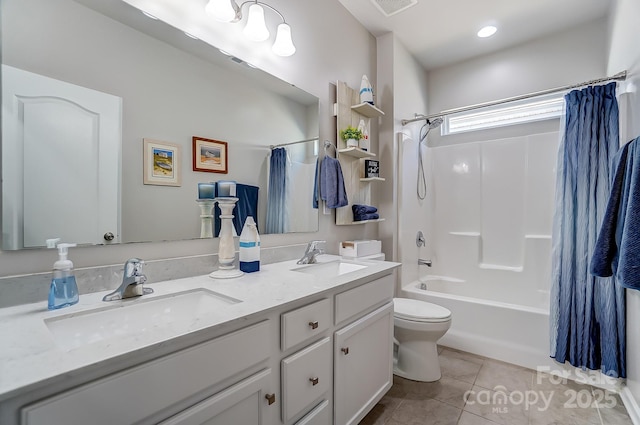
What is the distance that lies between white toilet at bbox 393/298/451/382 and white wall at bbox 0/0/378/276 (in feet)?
2.22

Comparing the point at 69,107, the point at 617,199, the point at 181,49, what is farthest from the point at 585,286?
the point at 69,107

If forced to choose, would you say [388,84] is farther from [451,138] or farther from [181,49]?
[181,49]

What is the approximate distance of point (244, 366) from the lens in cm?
85

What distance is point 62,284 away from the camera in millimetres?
861

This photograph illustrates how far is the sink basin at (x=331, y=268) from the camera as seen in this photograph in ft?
5.32

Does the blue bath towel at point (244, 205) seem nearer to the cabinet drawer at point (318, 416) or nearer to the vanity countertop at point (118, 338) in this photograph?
the vanity countertop at point (118, 338)

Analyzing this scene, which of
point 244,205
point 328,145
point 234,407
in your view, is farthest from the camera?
point 328,145

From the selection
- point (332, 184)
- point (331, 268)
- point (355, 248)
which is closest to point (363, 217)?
point (355, 248)

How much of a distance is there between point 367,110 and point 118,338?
2.12 meters

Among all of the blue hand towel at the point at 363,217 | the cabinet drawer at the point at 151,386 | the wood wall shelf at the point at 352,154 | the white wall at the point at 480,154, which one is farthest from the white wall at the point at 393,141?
the cabinet drawer at the point at 151,386

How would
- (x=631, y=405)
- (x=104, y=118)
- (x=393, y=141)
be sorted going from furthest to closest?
(x=393, y=141) → (x=631, y=405) → (x=104, y=118)

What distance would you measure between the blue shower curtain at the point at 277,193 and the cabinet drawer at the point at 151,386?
83cm

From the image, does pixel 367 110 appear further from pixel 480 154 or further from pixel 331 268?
pixel 480 154

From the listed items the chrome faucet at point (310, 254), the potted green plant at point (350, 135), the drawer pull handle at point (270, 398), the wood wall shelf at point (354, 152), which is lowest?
the drawer pull handle at point (270, 398)
